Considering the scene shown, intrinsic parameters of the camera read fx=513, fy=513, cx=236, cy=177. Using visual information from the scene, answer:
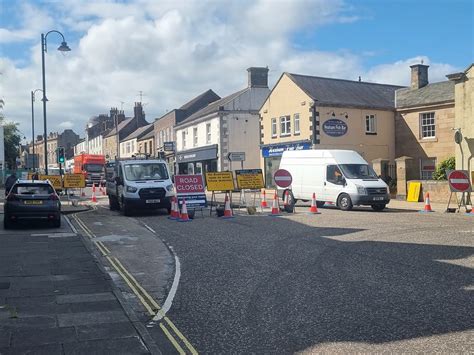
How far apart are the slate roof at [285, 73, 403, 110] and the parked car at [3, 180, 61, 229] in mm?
20157

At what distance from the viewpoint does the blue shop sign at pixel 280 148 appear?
107 ft

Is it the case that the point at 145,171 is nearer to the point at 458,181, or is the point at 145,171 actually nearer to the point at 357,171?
the point at 357,171

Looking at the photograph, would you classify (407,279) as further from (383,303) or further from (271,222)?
(271,222)

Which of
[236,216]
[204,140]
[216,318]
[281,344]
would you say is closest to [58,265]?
[216,318]

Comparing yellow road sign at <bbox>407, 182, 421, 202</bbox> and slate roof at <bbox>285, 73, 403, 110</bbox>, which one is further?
slate roof at <bbox>285, 73, 403, 110</bbox>

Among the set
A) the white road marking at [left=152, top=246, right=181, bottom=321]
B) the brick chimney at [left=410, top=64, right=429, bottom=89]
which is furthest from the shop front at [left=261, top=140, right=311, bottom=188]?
the white road marking at [left=152, top=246, right=181, bottom=321]

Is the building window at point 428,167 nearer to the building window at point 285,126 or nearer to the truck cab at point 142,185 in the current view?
the building window at point 285,126

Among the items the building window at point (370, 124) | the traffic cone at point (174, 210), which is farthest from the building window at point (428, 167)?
the traffic cone at point (174, 210)

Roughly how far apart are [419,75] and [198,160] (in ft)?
65.1

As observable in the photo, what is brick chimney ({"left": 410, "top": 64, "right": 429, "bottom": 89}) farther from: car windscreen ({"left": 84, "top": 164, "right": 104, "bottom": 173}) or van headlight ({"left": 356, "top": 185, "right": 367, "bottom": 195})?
car windscreen ({"left": 84, "top": 164, "right": 104, "bottom": 173})

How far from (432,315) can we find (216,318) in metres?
2.50

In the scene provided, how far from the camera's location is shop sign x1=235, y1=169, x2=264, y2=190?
20.2m

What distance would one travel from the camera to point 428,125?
106 ft

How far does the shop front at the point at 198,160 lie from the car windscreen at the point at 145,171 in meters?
21.5
